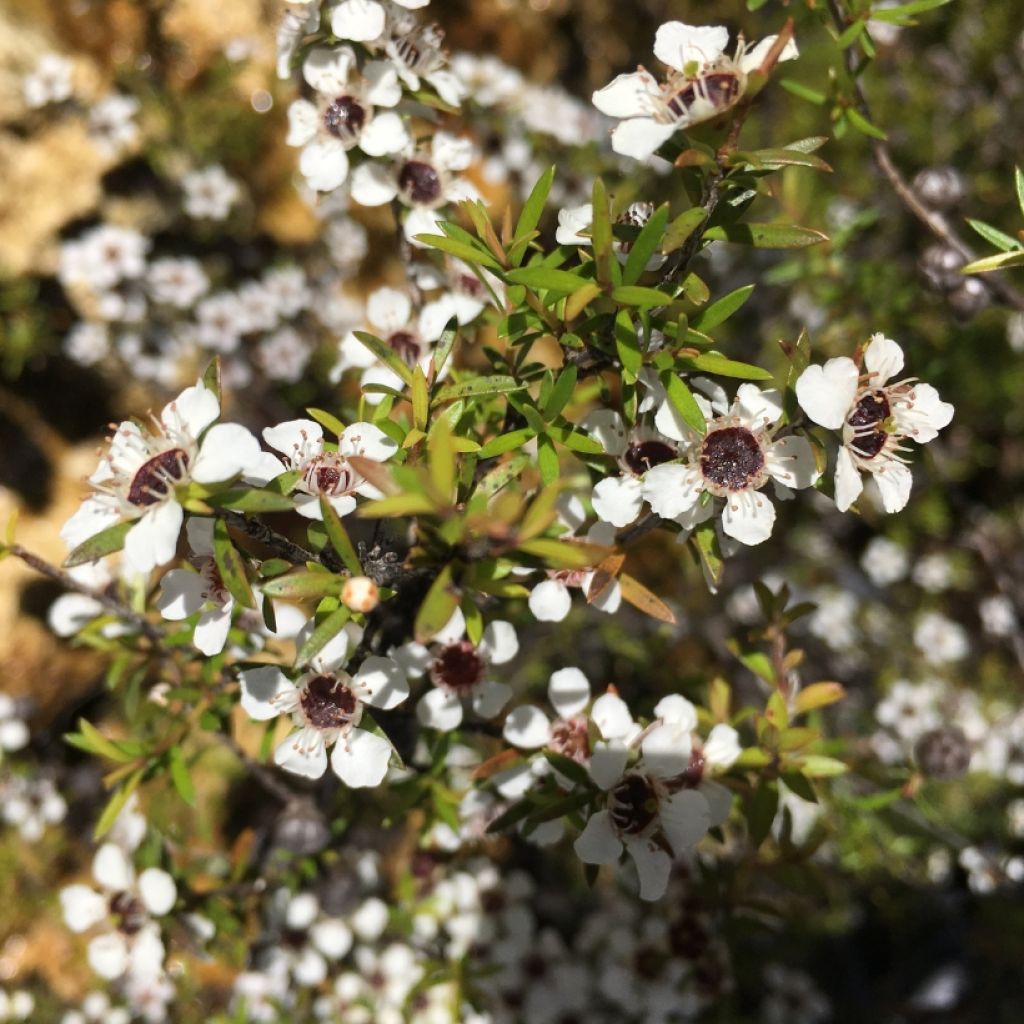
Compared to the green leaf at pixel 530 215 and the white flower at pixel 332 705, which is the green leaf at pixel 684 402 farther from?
the white flower at pixel 332 705

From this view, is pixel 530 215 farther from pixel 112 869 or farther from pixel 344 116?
pixel 112 869

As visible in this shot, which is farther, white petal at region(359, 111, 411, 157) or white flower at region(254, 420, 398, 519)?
white petal at region(359, 111, 411, 157)

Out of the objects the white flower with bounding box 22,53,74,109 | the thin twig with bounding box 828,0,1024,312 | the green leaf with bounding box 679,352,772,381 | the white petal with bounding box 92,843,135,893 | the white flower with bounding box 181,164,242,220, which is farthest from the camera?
the white flower with bounding box 181,164,242,220

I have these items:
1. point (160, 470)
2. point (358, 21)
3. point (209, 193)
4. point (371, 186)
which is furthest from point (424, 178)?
point (209, 193)

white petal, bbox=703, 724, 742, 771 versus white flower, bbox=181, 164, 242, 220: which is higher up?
white flower, bbox=181, 164, 242, 220

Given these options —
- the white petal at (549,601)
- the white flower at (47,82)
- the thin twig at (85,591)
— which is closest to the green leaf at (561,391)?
the white petal at (549,601)


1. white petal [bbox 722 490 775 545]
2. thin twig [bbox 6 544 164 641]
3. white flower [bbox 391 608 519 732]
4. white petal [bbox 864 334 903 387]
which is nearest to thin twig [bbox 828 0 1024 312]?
white petal [bbox 864 334 903 387]

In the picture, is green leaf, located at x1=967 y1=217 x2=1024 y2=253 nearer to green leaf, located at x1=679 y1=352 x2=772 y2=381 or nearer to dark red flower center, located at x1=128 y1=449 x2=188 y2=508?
green leaf, located at x1=679 y1=352 x2=772 y2=381
